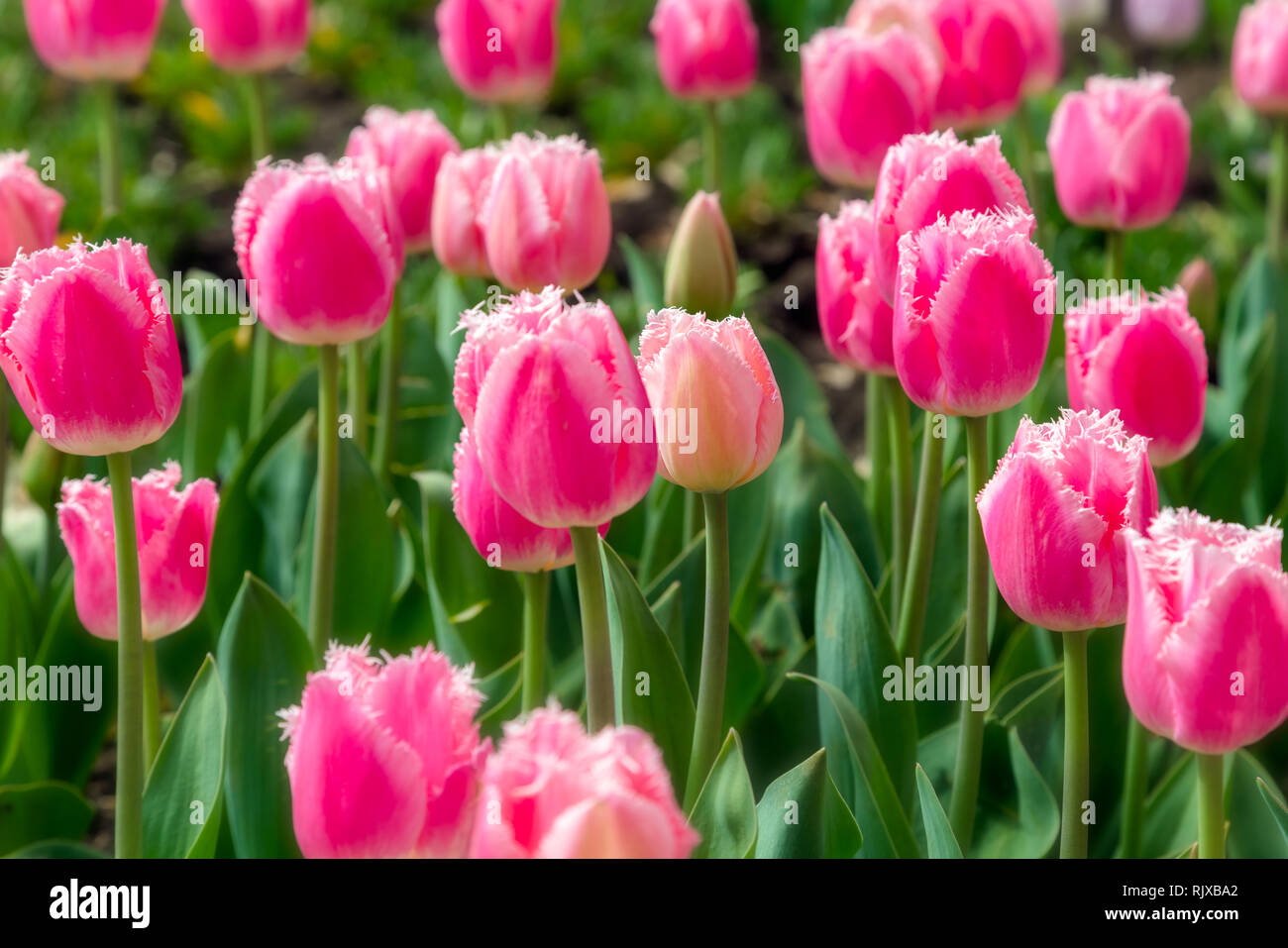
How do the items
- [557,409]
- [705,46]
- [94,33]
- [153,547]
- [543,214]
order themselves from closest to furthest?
[557,409] → [153,547] → [543,214] → [94,33] → [705,46]

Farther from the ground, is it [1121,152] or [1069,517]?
[1121,152]

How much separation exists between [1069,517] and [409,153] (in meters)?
1.08

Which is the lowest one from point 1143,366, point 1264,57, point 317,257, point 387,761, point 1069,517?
point 387,761

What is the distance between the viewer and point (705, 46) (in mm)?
2258

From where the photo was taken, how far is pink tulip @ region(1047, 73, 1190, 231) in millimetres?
A: 1726

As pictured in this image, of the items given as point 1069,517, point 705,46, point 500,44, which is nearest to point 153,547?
point 1069,517

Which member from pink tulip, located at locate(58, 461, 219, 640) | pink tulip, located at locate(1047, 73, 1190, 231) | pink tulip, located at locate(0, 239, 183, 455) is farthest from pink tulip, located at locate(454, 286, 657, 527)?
pink tulip, located at locate(1047, 73, 1190, 231)

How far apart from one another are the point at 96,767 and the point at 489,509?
43.3 inches

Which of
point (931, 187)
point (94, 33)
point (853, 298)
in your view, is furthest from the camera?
point (94, 33)

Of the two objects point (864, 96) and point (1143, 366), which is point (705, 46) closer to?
point (864, 96)

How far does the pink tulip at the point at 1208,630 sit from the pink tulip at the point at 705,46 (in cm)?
150

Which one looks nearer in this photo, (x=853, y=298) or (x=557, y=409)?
(x=557, y=409)

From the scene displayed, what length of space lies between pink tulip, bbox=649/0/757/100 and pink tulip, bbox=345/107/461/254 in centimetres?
53
